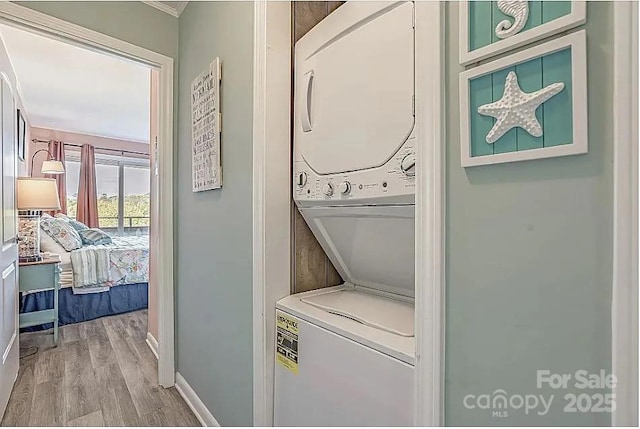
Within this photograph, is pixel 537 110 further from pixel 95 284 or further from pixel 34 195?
pixel 95 284

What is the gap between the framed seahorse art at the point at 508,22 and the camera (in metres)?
0.58

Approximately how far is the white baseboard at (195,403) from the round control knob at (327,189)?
1341 millimetres

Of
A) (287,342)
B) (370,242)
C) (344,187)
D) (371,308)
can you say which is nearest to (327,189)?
(344,187)

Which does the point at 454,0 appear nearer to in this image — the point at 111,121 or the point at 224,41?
the point at 224,41

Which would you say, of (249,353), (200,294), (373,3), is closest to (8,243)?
(200,294)

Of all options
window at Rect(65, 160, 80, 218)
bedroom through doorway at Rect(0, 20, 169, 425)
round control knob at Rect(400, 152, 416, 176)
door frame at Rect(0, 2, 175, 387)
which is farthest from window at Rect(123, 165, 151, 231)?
round control knob at Rect(400, 152, 416, 176)

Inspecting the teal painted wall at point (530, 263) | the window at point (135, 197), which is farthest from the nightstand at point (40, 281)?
the window at point (135, 197)

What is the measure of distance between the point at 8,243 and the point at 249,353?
1.71 m

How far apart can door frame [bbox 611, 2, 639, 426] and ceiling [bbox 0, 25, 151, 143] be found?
9.42 ft

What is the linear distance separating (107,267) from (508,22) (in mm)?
4250

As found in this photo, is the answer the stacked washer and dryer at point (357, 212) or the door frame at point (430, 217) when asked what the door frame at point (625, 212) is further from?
the stacked washer and dryer at point (357, 212)

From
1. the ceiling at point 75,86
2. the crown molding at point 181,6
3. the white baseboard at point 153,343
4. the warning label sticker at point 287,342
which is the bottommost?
the white baseboard at point 153,343

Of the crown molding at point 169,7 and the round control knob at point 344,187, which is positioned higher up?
the crown molding at point 169,7

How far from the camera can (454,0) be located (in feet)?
2.38
